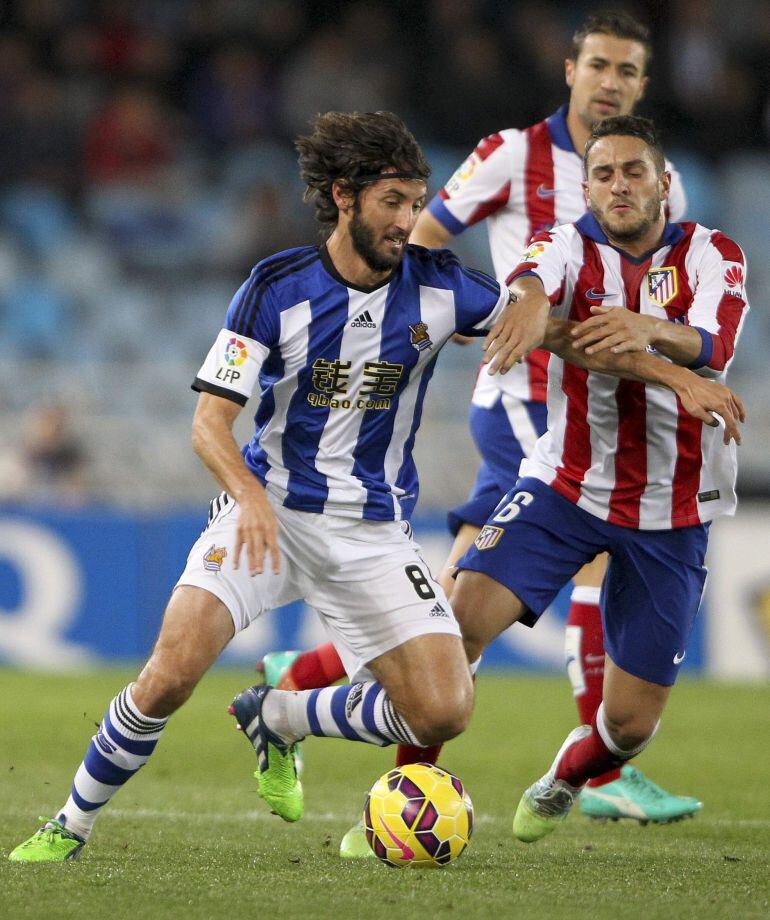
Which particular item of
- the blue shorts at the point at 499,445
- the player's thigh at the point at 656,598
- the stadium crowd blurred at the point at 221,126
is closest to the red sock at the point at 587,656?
the blue shorts at the point at 499,445

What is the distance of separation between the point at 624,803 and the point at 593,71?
2883 millimetres

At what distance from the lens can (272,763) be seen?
5027 mm

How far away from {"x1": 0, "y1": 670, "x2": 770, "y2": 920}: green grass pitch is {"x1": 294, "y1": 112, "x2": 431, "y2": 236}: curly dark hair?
6.90 feet

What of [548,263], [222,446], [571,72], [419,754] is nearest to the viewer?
[222,446]

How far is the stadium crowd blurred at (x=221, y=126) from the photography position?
46.1 ft

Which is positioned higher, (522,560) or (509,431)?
A: (509,431)

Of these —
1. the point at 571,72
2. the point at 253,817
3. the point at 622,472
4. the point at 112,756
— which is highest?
the point at 571,72

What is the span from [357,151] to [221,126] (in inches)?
421

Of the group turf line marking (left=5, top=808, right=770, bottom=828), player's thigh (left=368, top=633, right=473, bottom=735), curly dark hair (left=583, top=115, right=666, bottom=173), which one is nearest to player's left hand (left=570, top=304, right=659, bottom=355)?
curly dark hair (left=583, top=115, right=666, bottom=173)

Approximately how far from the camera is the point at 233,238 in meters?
14.3

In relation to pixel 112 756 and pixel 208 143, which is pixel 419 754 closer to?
pixel 112 756

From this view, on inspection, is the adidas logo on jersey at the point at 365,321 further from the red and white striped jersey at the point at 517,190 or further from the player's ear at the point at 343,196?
the red and white striped jersey at the point at 517,190

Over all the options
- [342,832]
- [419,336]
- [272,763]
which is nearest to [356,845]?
[272,763]

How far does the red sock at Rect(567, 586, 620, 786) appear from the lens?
236 inches
